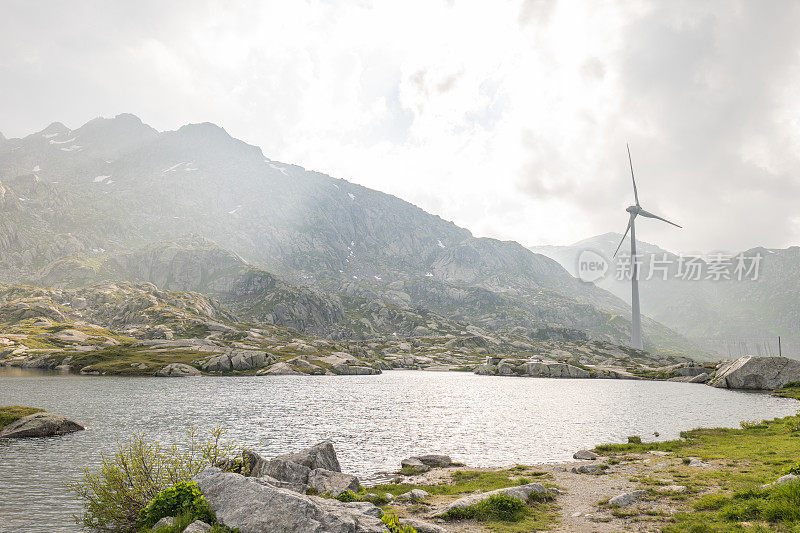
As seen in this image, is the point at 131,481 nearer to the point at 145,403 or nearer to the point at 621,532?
the point at 621,532

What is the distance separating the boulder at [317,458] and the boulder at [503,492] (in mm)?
13662

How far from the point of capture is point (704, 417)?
241 ft

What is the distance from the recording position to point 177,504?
747 inches

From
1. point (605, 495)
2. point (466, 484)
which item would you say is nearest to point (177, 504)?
point (466, 484)

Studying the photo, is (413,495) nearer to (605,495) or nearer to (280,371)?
(605,495)

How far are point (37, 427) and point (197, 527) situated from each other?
52.8 m

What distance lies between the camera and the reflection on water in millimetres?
37594

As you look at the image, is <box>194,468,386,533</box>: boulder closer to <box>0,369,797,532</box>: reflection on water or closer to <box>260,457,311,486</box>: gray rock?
<box>260,457,311,486</box>: gray rock

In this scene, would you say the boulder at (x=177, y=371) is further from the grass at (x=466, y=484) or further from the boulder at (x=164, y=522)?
the boulder at (x=164, y=522)

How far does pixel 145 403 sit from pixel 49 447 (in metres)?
41.3

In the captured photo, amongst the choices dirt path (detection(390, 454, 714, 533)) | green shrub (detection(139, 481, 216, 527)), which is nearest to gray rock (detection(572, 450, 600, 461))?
dirt path (detection(390, 454, 714, 533))

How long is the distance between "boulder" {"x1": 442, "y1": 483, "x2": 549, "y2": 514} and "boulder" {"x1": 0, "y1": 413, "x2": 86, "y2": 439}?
186 feet

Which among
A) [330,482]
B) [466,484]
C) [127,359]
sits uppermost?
[330,482]

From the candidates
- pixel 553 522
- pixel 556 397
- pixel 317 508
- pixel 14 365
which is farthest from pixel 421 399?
pixel 14 365
